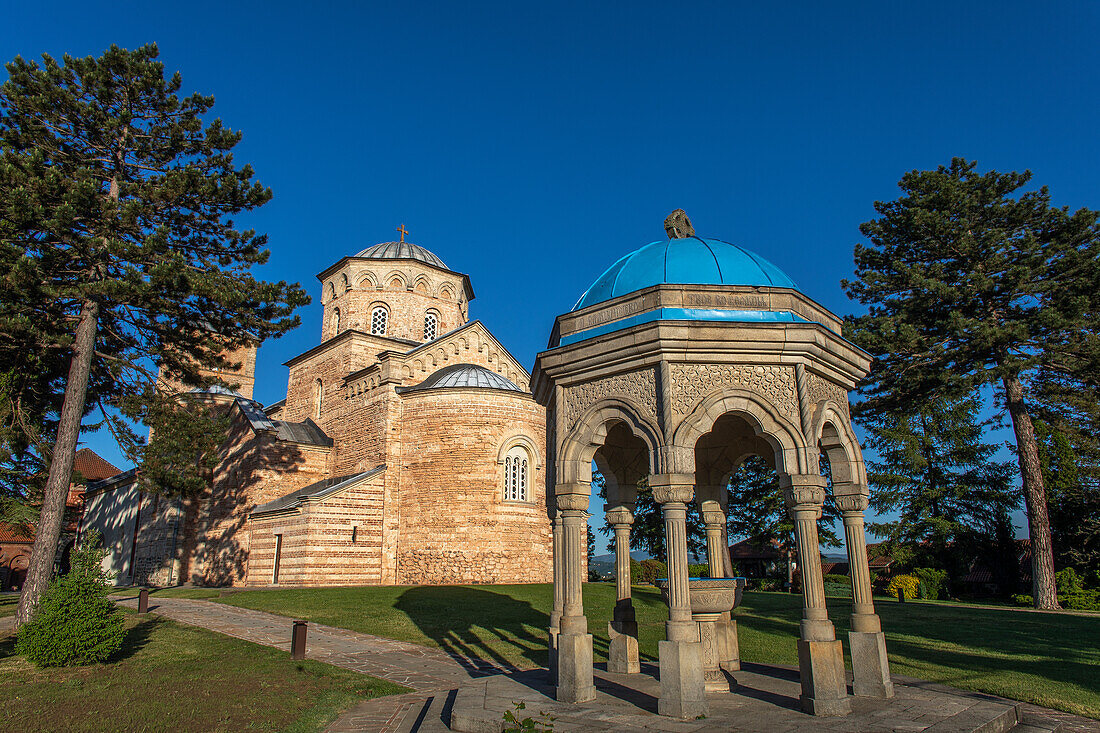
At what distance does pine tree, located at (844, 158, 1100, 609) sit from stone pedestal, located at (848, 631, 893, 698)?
10433 mm

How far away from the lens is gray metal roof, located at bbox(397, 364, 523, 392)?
20.7 m

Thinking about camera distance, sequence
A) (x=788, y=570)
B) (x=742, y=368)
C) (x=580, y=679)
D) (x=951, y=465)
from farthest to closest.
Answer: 1. (x=788, y=570)
2. (x=951, y=465)
3. (x=742, y=368)
4. (x=580, y=679)

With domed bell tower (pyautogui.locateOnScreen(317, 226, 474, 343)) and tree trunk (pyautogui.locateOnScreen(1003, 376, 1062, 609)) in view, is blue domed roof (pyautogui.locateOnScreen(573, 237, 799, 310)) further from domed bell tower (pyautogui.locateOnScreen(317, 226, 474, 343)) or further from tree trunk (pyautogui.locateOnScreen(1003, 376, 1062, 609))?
domed bell tower (pyautogui.locateOnScreen(317, 226, 474, 343))

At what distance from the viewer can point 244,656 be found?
9.02 metres

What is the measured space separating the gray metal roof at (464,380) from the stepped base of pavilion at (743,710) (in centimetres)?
1479

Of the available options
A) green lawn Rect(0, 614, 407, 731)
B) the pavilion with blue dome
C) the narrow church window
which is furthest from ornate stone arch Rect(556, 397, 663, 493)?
the narrow church window

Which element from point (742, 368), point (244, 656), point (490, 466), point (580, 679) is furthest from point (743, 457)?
point (490, 466)

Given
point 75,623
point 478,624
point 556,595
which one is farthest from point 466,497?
point 556,595

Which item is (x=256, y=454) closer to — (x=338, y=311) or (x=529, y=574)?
(x=338, y=311)

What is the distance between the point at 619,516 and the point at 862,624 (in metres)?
2.69

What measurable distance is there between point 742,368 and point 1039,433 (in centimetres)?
1896

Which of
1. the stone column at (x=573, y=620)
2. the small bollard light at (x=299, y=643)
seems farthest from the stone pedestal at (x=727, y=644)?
the small bollard light at (x=299, y=643)

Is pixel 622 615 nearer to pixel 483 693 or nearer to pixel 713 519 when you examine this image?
pixel 713 519

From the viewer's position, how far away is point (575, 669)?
539 centimetres
